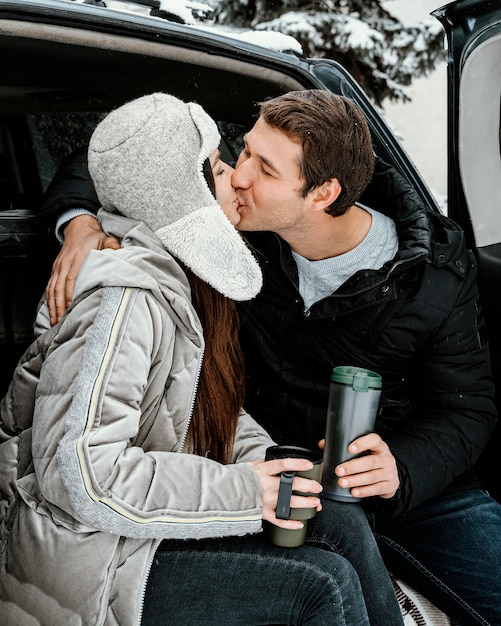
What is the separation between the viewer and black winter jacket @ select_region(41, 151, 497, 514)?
2.07 meters

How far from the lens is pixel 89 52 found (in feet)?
7.19

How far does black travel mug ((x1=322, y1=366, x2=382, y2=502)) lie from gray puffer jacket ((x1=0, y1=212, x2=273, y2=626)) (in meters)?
0.25

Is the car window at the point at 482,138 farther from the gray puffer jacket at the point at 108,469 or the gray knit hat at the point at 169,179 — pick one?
the gray puffer jacket at the point at 108,469

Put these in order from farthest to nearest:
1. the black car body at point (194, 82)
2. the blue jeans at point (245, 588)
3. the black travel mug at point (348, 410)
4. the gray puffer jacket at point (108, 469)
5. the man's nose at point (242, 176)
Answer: the man's nose at point (242, 176) < the black car body at point (194, 82) < the black travel mug at point (348, 410) < the blue jeans at point (245, 588) < the gray puffer jacket at point (108, 469)

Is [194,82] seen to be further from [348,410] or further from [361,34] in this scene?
[361,34]

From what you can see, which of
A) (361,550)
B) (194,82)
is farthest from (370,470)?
(194,82)

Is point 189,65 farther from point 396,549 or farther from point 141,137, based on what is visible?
point 396,549

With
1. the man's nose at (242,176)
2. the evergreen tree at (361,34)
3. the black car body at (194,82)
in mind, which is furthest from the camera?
the evergreen tree at (361,34)

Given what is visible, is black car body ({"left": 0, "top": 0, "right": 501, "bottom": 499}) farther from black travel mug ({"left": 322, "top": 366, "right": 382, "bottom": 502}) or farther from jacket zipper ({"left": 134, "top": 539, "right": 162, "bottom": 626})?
jacket zipper ({"left": 134, "top": 539, "right": 162, "bottom": 626})

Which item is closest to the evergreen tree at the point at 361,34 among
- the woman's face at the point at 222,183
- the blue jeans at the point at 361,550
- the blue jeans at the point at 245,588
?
the woman's face at the point at 222,183

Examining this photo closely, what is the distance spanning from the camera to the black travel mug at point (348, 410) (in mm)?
1625

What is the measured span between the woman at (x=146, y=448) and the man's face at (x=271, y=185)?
1.26ft

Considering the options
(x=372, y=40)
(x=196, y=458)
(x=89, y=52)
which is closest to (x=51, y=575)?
(x=196, y=458)

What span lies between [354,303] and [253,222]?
1.28 feet
